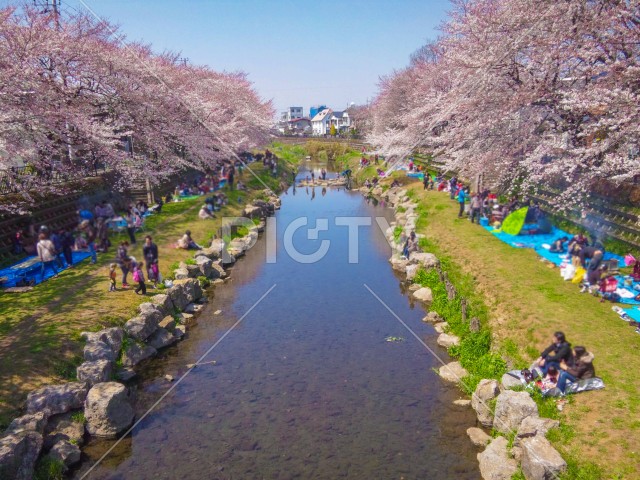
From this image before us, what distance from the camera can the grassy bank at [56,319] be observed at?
39.7 ft

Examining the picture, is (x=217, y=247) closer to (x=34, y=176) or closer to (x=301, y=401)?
(x=34, y=176)

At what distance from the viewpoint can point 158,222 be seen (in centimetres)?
2822

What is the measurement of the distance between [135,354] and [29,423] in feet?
15.4

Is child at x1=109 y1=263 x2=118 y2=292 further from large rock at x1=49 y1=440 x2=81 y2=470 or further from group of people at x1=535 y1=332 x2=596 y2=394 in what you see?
group of people at x1=535 y1=332 x2=596 y2=394

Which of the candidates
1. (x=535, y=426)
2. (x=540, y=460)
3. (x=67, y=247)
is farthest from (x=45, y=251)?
(x=540, y=460)

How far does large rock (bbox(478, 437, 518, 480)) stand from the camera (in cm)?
962

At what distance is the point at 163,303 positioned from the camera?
1794 cm

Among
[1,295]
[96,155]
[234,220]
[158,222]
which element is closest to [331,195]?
[234,220]

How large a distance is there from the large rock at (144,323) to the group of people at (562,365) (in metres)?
12.9

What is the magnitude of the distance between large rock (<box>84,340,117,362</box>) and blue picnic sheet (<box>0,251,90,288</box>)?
6.05 meters

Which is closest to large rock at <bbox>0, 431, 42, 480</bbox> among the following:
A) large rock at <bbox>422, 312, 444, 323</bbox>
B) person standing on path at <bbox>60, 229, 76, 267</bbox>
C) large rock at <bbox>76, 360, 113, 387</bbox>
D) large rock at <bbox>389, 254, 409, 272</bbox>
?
large rock at <bbox>76, 360, 113, 387</bbox>

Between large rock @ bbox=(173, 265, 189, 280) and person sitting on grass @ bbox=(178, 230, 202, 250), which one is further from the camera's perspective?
person sitting on grass @ bbox=(178, 230, 202, 250)

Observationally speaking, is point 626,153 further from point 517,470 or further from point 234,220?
point 234,220

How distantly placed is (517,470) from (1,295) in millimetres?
17747
